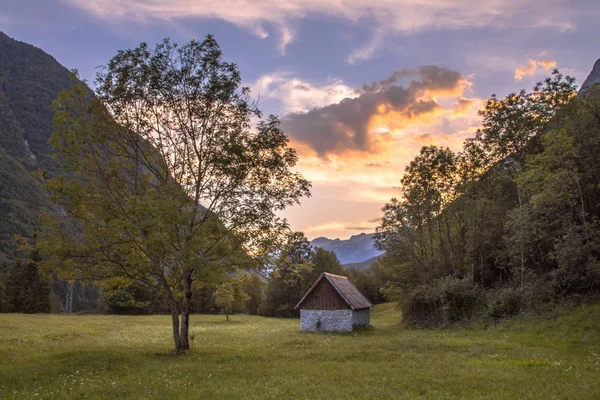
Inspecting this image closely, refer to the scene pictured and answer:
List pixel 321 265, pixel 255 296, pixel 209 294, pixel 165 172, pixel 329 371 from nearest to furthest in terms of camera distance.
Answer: pixel 329 371 → pixel 165 172 → pixel 321 265 → pixel 255 296 → pixel 209 294

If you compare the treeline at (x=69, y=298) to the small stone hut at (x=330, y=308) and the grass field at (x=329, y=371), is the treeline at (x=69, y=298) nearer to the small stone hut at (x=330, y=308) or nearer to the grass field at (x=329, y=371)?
the small stone hut at (x=330, y=308)

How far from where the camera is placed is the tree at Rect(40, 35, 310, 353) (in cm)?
2048

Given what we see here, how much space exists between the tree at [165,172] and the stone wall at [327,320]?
24.9m

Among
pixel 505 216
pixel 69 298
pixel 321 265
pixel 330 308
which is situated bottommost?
pixel 69 298

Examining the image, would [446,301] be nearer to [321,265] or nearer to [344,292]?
[344,292]

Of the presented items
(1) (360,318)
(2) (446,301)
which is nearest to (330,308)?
(1) (360,318)

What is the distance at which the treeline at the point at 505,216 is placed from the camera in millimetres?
31312

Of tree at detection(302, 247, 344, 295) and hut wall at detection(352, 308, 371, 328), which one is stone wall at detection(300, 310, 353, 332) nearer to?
hut wall at detection(352, 308, 371, 328)

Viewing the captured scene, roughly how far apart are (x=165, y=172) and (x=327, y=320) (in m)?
29.3

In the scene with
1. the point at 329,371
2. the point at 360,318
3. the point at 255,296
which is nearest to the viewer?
the point at 329,371

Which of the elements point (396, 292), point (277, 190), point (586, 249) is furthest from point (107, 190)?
point (396, 292)

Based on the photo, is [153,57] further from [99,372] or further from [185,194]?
[99,372]

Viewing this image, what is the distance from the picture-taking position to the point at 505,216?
144 ft

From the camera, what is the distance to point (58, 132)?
67.0 feet
